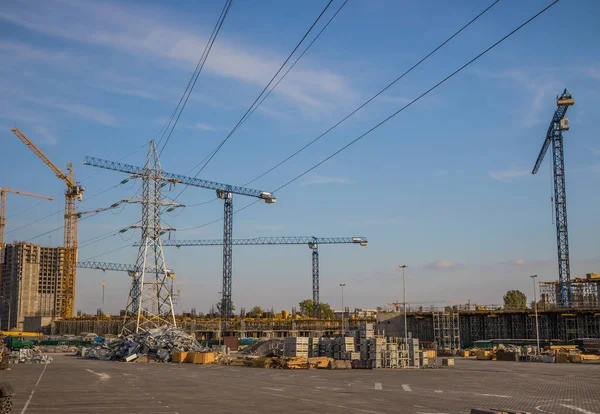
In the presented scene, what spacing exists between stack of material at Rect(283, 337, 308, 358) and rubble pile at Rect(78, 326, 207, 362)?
12.8m

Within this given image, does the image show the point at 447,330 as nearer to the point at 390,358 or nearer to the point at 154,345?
the point at 390,358

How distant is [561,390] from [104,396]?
24225mm

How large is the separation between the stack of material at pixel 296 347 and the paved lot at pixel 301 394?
1801 cm

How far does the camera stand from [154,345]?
68.8m

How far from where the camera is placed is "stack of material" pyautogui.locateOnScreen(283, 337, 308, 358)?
61.9 meters

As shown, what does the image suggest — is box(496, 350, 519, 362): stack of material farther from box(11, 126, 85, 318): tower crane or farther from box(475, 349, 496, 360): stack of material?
box(11, 126, 85, 318): tower crane

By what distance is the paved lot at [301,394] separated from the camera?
2502cm

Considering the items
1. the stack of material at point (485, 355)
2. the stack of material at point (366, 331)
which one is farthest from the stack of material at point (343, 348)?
the stack of material at point (485, 355)

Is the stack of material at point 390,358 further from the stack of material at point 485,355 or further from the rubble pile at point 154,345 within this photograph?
the stack of material at point 485,355

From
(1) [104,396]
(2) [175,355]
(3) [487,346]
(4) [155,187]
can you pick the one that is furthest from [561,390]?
(3) [487,346]

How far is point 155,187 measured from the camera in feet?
244

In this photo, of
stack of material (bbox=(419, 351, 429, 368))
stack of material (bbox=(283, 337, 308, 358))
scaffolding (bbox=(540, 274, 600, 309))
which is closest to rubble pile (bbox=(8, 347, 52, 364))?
stack of material (bbox=(283, 337, 308, 358))

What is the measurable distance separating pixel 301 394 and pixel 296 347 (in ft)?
103

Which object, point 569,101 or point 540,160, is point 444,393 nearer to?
point 569,101
